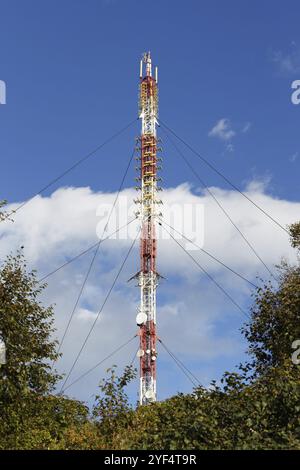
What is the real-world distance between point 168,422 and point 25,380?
7006mm

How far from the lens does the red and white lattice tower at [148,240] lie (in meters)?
52.3

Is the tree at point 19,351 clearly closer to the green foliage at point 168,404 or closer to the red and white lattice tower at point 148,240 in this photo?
the green foliage at point 168,404

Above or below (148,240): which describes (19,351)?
below

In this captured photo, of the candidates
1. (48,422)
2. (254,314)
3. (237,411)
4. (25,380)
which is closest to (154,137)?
(254,314)

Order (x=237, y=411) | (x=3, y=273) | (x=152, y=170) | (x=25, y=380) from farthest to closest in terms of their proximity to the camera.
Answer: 1. (x=152, y=170)
2. (x=3, y=273)
3. (x=25, y=380)
4. (x=237, y=411)

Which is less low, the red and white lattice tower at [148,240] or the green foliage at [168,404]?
the red and white lattice tower at [148,240]

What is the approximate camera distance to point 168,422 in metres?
22.5

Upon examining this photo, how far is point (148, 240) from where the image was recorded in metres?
53.5

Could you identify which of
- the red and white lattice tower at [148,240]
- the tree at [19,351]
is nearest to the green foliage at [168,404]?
the tree at [19,351]

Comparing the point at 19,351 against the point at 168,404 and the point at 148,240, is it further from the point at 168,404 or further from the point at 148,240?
the point at 148,240

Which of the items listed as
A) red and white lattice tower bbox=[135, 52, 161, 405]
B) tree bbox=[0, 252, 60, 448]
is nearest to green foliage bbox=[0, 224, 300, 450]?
tree bbox=[0, 252, 60, 448]

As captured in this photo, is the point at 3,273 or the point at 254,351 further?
the point at 254,351

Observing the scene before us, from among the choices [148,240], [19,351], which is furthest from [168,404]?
[148,240]
